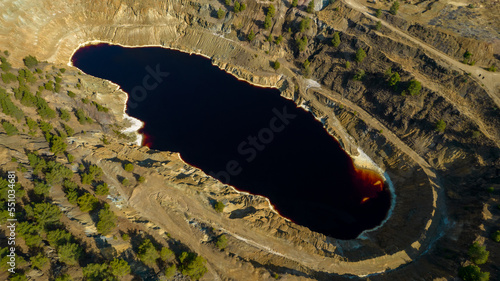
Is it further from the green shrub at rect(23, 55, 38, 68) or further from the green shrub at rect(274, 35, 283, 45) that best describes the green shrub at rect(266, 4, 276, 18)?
the green shrub at rect(23, 55, 38, 68)

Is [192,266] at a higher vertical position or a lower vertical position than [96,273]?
higher

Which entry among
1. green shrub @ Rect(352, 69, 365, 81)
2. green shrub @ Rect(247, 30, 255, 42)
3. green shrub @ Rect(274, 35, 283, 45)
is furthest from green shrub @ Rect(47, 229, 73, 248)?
green shrub @ Rect(274, 35, 283, 45)

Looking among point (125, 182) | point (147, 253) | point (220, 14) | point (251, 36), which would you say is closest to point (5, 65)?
point (125, 182)

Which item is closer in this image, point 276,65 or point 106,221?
point 106,221

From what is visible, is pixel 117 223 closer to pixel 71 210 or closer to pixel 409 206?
pixel 71 210

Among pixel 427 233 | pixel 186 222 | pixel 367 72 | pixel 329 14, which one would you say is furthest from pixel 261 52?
pixel 427 233

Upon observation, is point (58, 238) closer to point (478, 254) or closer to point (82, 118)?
point (82, 118)

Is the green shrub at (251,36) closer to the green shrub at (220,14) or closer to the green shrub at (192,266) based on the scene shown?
the green shrub at (220,14)
